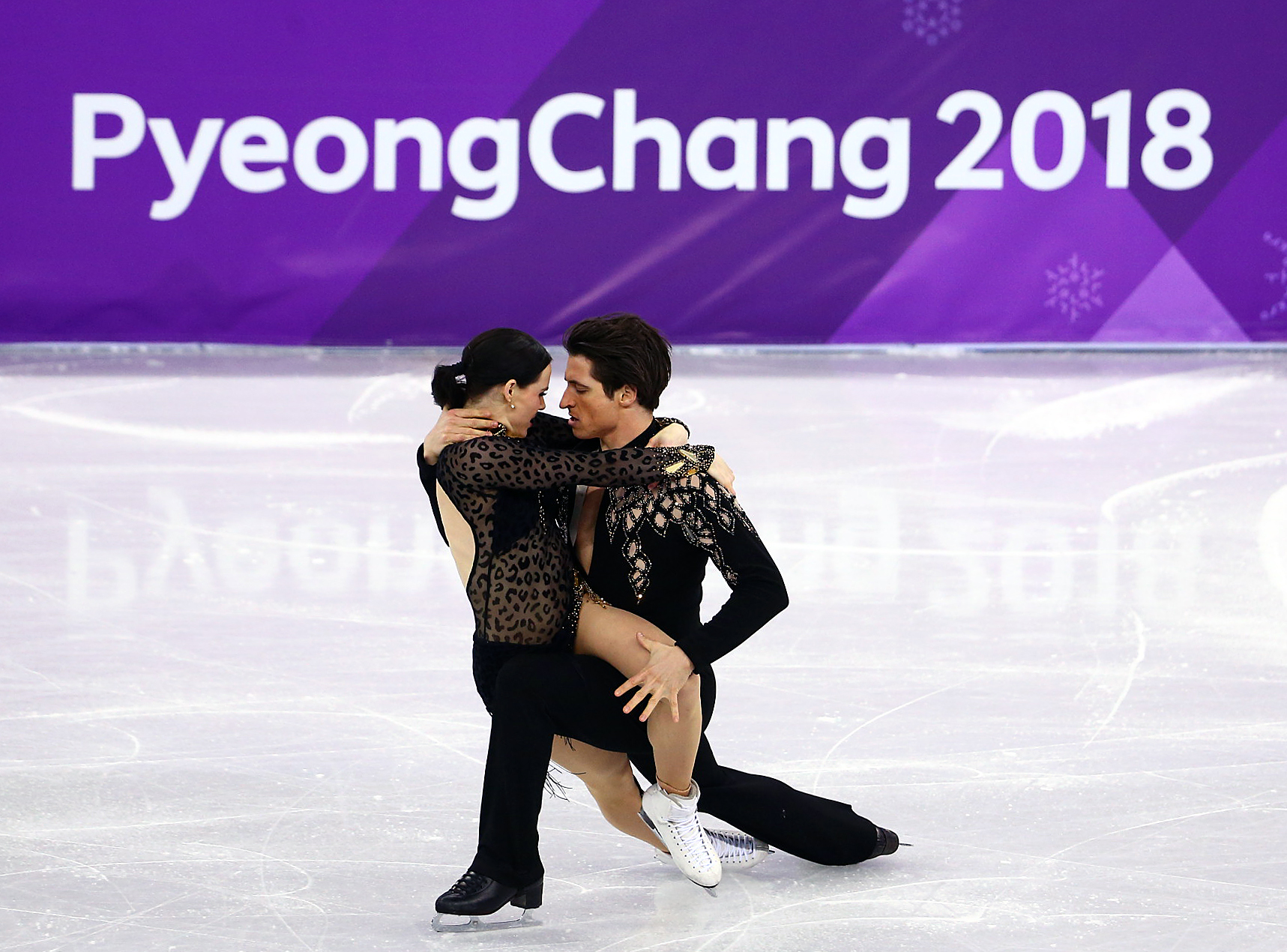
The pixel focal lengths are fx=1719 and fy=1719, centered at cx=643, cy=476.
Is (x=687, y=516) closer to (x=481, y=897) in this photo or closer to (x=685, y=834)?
(x=685, y=834)

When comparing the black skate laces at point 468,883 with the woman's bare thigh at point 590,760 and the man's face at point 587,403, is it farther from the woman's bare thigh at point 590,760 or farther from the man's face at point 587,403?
the man's face at point 587,403

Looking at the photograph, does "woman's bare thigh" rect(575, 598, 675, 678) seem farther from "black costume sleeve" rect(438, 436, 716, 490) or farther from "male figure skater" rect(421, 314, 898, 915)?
"black costume sleeve" rect(438, 436, 716, 490)

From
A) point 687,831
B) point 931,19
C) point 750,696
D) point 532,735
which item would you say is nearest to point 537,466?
point 532,735

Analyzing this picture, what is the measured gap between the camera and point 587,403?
7.23 ft

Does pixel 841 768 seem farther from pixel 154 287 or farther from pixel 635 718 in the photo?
pixel 154 287

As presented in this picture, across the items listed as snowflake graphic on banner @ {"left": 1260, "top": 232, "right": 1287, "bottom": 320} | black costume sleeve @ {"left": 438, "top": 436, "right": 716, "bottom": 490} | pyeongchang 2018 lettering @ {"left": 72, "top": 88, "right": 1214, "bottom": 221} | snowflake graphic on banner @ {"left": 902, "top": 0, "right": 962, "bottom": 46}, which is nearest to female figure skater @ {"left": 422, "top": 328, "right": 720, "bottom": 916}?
black costume sleeve @ {"left": 438, "top": 436, "right": 716, "bottom": 490}

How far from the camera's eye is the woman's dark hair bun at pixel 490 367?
2.15 meters

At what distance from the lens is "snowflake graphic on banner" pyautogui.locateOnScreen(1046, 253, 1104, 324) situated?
7.96 m

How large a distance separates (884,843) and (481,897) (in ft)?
1.85

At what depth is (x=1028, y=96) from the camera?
25.8ft

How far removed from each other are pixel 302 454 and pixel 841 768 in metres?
3.16

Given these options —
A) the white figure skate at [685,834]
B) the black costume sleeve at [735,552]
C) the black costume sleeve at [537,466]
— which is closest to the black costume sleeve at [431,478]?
the black costume sleeve at [537,466]

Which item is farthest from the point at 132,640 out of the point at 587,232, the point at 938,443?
the point at 587,232

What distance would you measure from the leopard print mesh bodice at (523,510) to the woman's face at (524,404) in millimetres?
74
